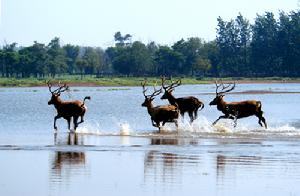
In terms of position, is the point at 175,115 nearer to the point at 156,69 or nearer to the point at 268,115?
the point at 268,115

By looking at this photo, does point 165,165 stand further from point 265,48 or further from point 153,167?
point 265,48

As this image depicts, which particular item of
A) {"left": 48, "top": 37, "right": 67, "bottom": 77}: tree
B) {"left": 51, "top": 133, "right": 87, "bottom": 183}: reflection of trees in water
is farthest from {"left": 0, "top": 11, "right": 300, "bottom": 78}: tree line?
{"left": 51, "top": 133, "right": 87, "bottom": 183}: reflection of trees in water

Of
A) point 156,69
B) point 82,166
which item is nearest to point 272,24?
point 156,69

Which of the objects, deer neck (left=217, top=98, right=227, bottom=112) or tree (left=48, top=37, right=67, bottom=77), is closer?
deer neck (left=217, top=98, right=227, bottom=112)

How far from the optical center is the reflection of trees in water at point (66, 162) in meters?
18.6

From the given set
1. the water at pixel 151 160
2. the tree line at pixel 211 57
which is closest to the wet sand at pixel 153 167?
the water at pixel 151 160

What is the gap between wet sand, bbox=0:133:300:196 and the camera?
55.1 feet

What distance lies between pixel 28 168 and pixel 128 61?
399ft

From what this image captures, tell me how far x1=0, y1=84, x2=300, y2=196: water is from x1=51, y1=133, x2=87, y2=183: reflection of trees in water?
0.02 metres

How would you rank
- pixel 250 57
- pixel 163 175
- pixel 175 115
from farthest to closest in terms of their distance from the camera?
pixel 250 57, pixel 175 115, pixel 163 175

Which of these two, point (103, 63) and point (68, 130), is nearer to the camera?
point (68, 130)

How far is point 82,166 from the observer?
Result: 20.1 metres

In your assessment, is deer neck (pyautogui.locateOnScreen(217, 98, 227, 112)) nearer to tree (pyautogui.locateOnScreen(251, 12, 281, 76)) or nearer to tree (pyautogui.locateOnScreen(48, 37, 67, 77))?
tree (pyautogui.locateOnScreen(251, 12, 281, 76))

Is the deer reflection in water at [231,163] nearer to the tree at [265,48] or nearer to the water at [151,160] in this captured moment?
the water at [151,160]
